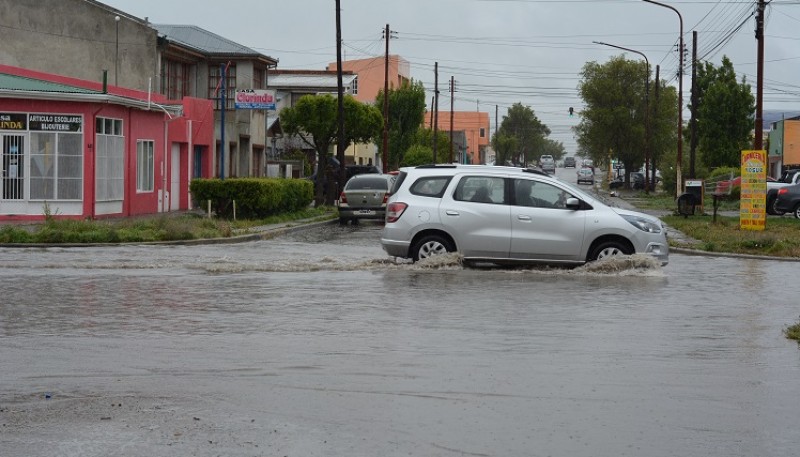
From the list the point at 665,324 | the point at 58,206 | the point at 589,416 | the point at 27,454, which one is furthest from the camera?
the point at 58,206

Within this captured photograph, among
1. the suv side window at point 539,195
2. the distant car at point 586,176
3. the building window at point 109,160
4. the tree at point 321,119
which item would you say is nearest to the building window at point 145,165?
the building window at point 109,160

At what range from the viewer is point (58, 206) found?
32.2 m

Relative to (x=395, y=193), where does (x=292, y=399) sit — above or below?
below

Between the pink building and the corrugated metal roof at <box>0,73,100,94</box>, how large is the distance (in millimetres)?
27

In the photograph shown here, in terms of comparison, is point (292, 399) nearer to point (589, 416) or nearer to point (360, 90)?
point (589, 416)

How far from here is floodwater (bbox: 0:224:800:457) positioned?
7.29 m

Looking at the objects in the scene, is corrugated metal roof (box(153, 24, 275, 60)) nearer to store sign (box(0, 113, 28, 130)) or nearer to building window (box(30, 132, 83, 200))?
building window (box(30, 132, 83, 200))

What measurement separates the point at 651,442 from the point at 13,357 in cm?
560

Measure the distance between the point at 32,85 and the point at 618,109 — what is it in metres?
61.2

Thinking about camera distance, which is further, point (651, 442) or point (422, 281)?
point (422, 281)

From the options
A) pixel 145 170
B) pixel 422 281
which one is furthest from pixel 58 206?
pixel 422 281

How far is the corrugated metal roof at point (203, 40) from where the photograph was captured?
171 ft

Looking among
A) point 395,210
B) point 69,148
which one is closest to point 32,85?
point 69,148

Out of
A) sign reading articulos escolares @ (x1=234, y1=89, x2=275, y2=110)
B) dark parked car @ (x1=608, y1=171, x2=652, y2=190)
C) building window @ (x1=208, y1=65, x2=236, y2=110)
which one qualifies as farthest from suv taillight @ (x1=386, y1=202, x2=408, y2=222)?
dark parked car @ (x1=608, y1=171, x2=652, y2=190)
